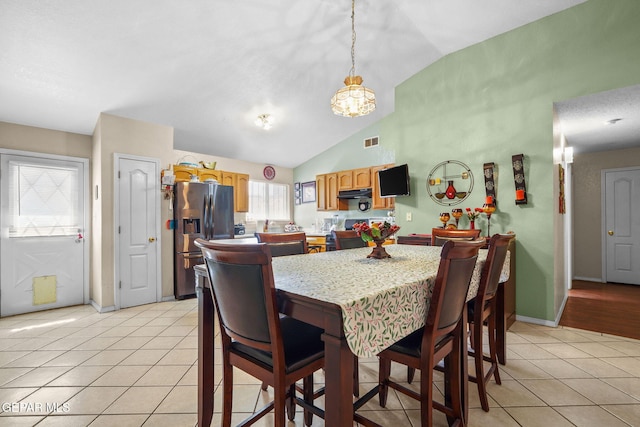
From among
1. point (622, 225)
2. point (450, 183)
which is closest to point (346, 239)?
point (450, 183)

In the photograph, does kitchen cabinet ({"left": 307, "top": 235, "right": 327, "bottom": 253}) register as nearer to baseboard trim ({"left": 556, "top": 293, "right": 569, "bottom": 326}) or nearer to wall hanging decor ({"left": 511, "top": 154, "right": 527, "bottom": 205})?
wall hanging decor ({"left": 511, "top": 154, "right": 527, "bottom": 205})

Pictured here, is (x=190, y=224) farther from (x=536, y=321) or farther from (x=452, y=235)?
(x=536, y=321)

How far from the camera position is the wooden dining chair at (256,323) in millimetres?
1043

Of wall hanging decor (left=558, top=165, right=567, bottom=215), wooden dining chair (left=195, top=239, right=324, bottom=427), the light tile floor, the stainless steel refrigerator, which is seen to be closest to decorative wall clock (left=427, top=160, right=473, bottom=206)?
wall hanging decor (left=558, top=165, right=567, bottom=215)

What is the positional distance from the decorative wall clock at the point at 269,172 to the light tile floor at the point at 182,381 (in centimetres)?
355

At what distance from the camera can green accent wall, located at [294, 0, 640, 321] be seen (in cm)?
270

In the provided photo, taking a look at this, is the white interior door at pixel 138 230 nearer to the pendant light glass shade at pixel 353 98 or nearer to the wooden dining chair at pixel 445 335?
the pendant light glass shade at pixel 353 98

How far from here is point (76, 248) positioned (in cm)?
379

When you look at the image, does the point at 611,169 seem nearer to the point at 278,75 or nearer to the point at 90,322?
the point at 278,75

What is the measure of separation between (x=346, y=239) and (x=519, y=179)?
A: 2.06 m

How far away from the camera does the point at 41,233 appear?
3537 mm

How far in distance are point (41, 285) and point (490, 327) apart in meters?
4.88

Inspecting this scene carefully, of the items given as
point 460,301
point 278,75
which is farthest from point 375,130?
point 460,301

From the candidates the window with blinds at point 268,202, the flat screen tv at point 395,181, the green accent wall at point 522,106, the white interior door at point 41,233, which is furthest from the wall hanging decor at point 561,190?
the white interior door at point 41,233
